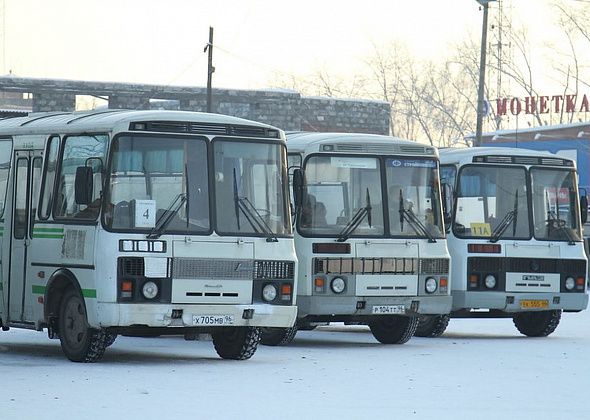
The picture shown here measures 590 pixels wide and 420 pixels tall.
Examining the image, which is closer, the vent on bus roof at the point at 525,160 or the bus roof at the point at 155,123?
the bus roof at the point at 155,123

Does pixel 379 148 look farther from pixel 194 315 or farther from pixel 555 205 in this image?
pixel 194 315

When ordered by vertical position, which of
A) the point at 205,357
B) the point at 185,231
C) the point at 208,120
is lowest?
the point at 205,357

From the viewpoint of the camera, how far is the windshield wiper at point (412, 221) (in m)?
20.7

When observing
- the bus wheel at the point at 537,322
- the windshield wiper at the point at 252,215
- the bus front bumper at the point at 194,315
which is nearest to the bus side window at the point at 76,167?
the bus front bumper at the point at 194,315

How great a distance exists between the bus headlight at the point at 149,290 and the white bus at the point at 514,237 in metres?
6.76

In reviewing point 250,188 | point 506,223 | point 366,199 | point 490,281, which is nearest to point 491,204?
point 506,223

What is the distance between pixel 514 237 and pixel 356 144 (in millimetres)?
3377

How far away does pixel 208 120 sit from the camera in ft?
56.9

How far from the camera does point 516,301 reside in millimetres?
22766

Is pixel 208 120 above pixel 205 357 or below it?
above

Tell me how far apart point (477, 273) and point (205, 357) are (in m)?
5.47

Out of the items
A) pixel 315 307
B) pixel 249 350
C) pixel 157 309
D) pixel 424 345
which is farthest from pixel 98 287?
pixel 424 345

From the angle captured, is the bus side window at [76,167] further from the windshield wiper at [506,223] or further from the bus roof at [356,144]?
the windshield wiper at [506,223]

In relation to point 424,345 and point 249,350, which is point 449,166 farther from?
point 249,350
